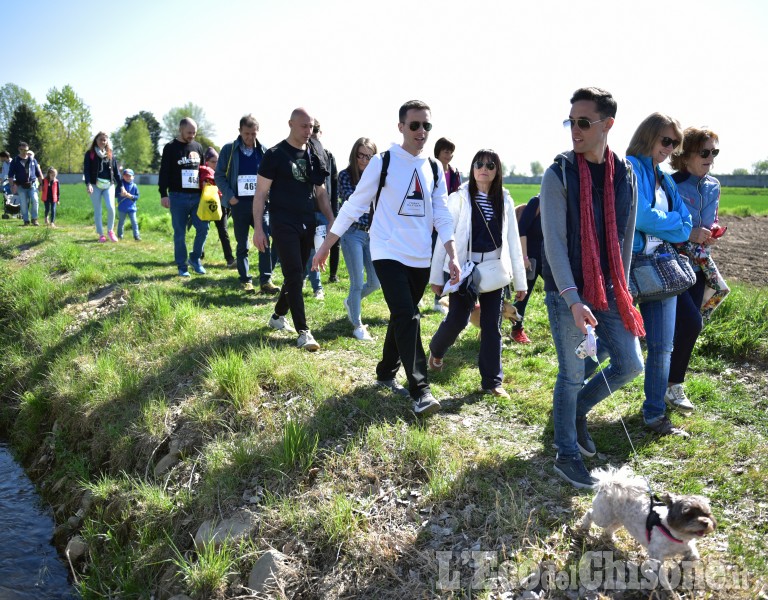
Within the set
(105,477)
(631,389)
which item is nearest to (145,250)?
(105,477)

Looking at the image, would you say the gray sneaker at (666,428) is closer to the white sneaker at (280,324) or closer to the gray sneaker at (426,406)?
the gray sneaker at (426,406)

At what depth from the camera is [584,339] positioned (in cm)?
340

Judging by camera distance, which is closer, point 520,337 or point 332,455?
point 332,455

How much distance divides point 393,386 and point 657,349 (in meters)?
2.13

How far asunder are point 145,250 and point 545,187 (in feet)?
35.7

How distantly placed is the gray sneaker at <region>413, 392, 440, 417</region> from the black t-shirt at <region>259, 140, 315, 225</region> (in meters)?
2.53

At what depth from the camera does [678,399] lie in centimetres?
488

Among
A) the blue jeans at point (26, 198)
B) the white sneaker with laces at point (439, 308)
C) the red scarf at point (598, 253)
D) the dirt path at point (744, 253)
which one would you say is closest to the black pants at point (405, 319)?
the red scarf at point (598, 253)

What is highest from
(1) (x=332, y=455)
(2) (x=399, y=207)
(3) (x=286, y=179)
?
(3) (x=286, y=179)

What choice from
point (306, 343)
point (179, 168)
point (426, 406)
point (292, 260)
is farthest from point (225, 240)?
point (426, 406)

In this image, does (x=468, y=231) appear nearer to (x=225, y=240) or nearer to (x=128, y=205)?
(x=225, y=240)

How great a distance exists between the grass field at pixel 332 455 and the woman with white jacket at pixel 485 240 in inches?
17.4

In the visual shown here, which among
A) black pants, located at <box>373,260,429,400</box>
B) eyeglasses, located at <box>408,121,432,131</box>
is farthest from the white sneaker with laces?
eyeglasses, located at <box>408,121,432,131</box>

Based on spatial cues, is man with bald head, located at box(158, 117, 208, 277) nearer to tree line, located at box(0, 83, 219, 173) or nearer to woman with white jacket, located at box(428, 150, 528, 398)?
woman with white jacket, located at box(428, 150, 528, 398)
